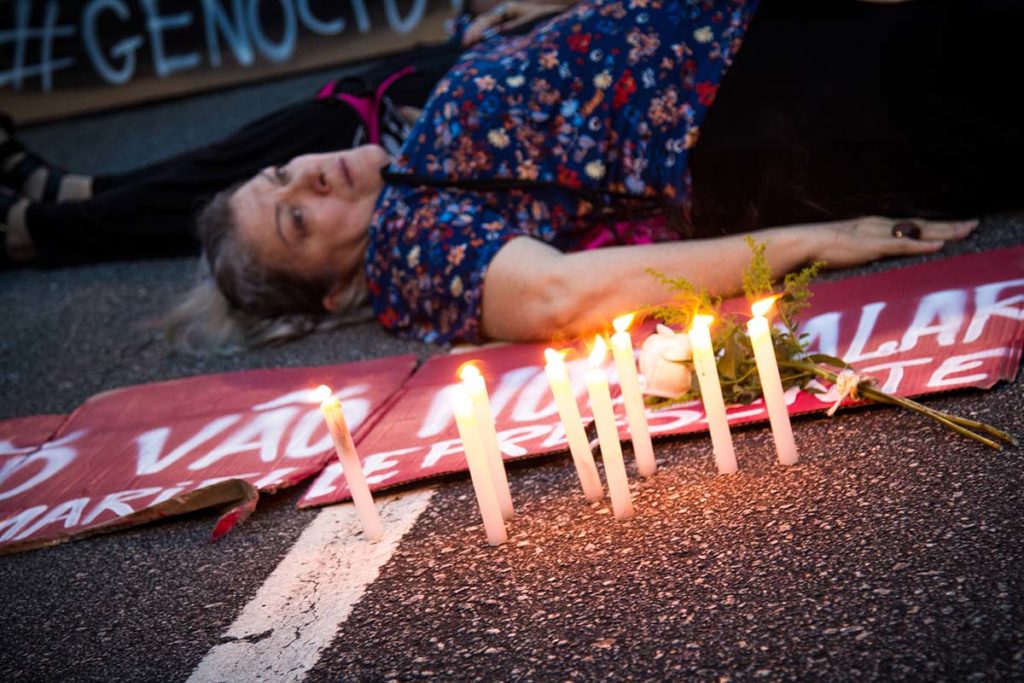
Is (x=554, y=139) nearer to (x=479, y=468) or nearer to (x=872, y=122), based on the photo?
(x=872, y=122)

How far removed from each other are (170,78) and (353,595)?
6.39 m

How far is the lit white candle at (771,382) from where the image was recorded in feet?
5.97

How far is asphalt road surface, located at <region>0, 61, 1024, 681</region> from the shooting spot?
4.89ft

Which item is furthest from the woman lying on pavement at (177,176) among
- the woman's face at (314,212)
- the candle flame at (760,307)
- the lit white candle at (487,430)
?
the candle flame at (760,307)

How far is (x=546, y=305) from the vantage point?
9.56 ft

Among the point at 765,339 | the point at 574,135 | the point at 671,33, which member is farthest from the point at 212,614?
the point at 671,33

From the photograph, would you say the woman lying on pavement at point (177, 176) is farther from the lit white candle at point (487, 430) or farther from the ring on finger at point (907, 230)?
the lit white candle at point (487, 430)

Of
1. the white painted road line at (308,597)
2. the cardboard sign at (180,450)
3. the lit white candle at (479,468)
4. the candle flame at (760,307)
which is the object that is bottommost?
the cardboard sign at (180,450)

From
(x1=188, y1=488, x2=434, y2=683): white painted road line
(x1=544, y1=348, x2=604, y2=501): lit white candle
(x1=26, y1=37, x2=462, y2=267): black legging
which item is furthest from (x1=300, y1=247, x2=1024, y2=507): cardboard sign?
(x1=26, y1=37, x2=462, y2=267): black legging

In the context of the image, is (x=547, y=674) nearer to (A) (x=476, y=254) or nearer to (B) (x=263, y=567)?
(B) (x=263, y=567)

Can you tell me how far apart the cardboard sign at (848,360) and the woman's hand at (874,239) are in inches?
4.7

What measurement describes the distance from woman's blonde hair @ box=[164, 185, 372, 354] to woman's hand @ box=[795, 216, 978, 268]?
1.43 meters

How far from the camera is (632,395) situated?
1.93 metres

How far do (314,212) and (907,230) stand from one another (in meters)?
1.65
